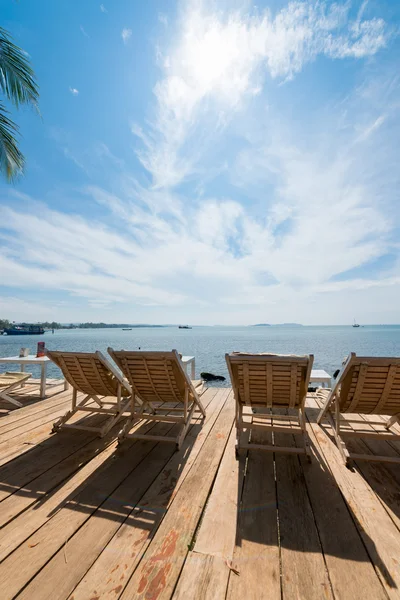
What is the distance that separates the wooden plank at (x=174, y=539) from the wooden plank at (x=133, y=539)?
5cm

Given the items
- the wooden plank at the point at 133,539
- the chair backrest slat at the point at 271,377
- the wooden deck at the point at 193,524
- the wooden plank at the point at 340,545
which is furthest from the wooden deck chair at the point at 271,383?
the wooden plank at the point at 133,539

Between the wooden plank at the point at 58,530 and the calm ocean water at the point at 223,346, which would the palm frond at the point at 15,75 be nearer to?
the wooden plank at the point at 58,530

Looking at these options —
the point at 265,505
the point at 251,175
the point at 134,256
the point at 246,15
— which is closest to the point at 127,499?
the point at 265,505

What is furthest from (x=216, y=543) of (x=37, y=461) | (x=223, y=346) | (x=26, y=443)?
(x=223, y=346)

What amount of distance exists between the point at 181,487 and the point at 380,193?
11.5 m

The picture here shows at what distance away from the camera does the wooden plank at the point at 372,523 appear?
1445 millimetres

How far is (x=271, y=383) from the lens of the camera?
3049 millimetres

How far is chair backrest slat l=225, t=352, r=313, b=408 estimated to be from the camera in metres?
2.90

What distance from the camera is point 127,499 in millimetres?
2100

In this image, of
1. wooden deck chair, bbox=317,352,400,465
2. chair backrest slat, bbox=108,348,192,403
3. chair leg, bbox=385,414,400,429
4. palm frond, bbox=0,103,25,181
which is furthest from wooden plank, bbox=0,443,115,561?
palm frond, bbox=0,103,25,181

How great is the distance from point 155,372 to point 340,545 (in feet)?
7.86

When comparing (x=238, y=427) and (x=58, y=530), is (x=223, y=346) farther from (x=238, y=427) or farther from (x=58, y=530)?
(x=58, y=530)

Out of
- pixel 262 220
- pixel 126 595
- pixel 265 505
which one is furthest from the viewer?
pixel 262 220

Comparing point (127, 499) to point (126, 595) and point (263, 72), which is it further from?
point (263, 72)
